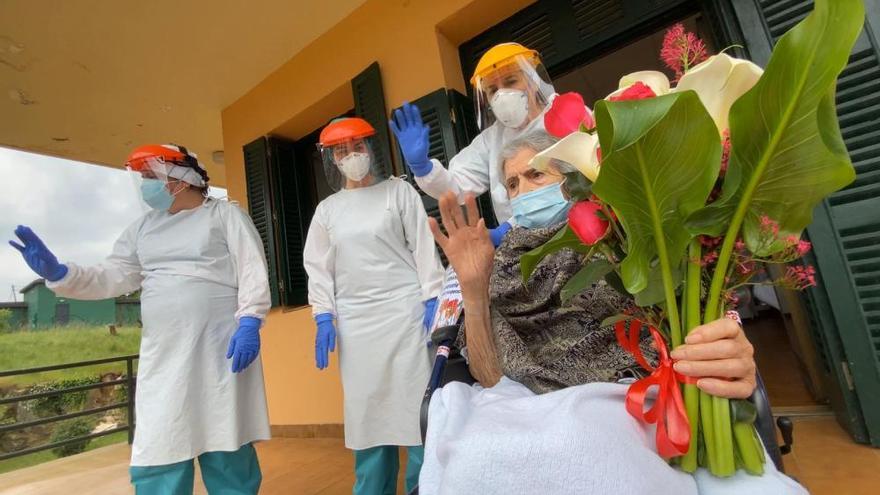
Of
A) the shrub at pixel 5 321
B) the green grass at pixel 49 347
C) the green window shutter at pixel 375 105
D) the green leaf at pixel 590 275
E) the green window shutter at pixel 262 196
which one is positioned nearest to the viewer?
the green leaf at pixel 590 275

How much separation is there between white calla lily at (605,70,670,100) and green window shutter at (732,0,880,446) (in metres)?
1.30

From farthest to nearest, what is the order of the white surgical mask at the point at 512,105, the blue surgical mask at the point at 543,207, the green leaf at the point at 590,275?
the white surgical mask at the point at 512,105
the blue surgical mask at the point at 543,207
the green leaf at the point at 590,275

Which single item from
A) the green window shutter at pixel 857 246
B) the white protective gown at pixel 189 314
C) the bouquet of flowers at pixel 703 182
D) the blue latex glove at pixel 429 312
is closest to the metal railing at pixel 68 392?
the white protective gown at pixel 189 314

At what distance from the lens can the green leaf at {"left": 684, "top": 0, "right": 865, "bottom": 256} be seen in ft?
1.27

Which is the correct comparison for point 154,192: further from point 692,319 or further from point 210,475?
point 692,319

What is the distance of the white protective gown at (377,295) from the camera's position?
1503 millimetres

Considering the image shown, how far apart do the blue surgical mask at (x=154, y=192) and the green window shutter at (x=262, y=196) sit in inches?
52.9

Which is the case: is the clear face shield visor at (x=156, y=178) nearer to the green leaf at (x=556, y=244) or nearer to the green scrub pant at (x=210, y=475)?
the green scrub pant at (x=210, y=475)

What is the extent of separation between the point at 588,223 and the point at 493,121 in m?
1.03

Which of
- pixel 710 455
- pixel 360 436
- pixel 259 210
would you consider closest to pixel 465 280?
pixel 710 455

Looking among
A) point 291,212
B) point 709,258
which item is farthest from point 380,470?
point 291,212

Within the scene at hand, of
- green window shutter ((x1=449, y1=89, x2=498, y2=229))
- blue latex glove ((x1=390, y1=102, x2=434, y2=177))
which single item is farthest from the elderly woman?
green window shutter ((x1=449, y1=89, x2=498, y2=229))

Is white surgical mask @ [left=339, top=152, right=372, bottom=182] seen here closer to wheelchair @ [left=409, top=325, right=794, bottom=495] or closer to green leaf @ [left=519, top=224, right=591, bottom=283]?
wheelchair @ [left=409, top=325, right=794, bottom=495]

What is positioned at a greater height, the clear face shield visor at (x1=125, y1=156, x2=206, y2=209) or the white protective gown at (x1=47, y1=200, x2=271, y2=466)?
the clear face shield visor at (x1=125, y1=156, x2=206, y2=209)
